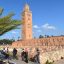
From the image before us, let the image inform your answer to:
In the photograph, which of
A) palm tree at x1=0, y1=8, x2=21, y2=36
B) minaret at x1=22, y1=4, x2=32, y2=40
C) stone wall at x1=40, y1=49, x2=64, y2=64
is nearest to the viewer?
palm tree at x1=0, y1=8, x2=21, y2=36

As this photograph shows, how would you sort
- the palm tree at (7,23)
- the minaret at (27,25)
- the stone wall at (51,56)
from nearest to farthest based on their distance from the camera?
the palm tree at (7,23)
the stone wall at (51,56)
the minaret at (27,25)

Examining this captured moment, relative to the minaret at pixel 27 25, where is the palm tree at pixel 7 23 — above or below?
below

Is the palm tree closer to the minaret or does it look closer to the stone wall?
the stone wall

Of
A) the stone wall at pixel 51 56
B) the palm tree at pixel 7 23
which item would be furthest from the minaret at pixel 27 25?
the palm tree at pixel 7 23

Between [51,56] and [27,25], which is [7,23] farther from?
[27,25]

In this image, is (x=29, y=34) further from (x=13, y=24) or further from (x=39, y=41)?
(x=13, y=24)

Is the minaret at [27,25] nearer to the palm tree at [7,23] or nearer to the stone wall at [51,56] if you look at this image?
the stone wall at [51,56]

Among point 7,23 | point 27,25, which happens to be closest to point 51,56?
point 7,23

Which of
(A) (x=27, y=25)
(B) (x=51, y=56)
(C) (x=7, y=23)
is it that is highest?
(A) (x=27, y=25)

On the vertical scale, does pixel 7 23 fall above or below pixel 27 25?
below

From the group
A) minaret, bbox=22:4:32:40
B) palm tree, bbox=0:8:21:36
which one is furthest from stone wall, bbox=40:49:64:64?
minaret, bbox=22:4:32:40

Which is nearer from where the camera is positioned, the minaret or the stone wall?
the stone wall

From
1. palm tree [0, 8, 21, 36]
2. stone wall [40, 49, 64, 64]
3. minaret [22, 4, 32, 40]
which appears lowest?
stone wall [40, 49, 64, 64]

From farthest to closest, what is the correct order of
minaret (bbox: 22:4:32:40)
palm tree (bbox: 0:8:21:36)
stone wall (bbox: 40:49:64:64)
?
1. minaret (bbox: 22:4:32:40)
2. stone wall (bbox: 40:49:64:64)
3. palm tree (bbox: 0:8:21:36)
